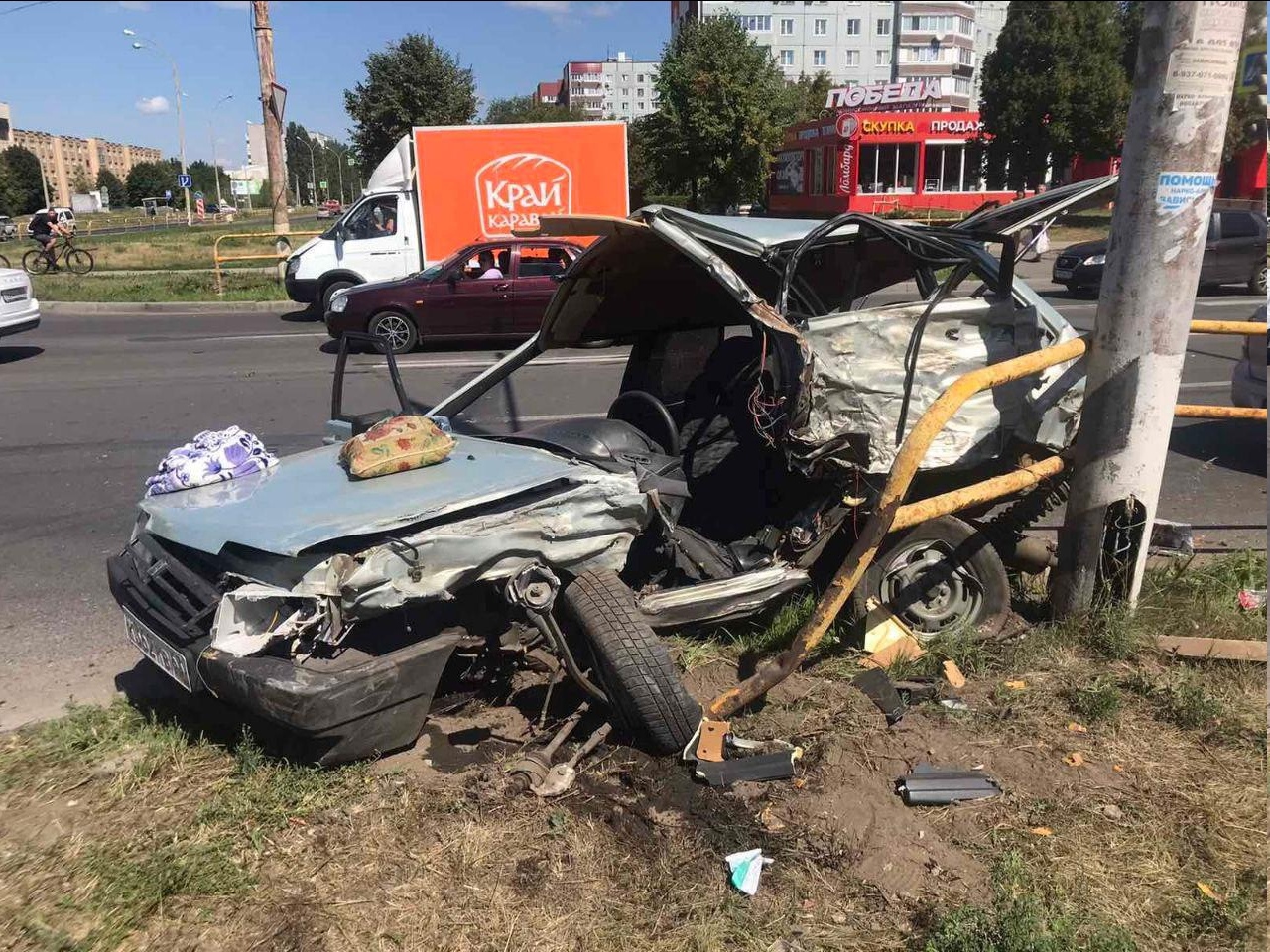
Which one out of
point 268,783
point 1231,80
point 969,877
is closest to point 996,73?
point 1231,80

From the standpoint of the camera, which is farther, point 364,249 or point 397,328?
point 364,249

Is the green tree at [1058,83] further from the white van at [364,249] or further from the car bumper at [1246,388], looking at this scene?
the white van at [364,249]

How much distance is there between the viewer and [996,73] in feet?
28.0

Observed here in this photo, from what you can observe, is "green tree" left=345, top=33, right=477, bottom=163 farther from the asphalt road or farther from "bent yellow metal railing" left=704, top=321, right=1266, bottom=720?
"bent yellow metal railing" left=704, top=321, right=1266, bottom=720

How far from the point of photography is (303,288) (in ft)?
53.0

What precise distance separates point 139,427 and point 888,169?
38.9m

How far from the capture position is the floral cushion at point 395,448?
3602 millimetres

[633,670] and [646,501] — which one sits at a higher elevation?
[646,501]

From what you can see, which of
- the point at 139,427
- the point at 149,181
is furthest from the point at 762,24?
the point at 149,181

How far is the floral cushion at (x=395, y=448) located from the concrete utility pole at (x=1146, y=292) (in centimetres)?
266

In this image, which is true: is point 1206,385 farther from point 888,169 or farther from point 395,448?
point 888,169

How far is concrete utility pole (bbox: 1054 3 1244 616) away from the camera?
3459mm

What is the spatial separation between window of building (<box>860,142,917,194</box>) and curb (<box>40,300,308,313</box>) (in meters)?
30.4

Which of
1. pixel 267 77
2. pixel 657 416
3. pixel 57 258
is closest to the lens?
pixel 657 416
